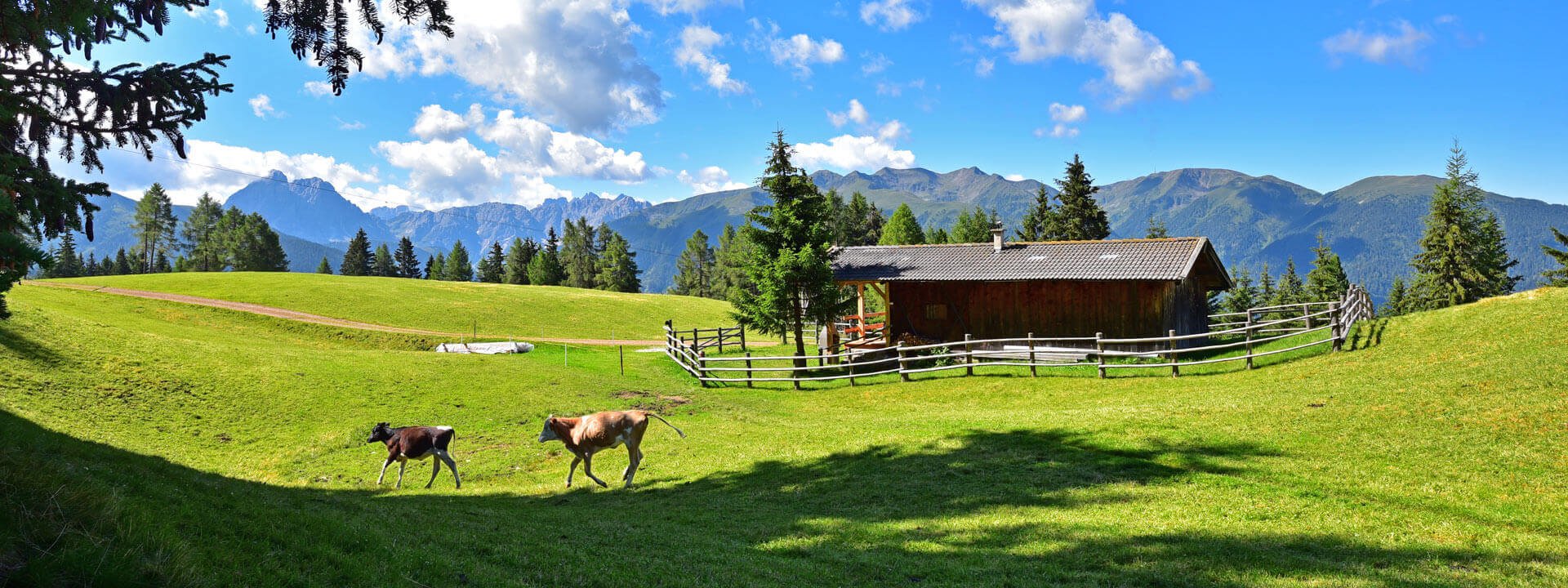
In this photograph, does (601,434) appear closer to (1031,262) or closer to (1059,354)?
(1059,354)

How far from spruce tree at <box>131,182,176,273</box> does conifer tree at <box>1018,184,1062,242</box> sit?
9294cm

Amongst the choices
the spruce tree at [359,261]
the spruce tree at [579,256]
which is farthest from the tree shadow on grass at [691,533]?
the spruce tree at [359,261]

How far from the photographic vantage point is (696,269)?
112 m

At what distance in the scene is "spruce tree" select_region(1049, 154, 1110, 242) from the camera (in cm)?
5397

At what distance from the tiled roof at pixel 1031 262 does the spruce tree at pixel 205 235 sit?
84.2m

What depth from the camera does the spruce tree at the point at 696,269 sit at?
107 m

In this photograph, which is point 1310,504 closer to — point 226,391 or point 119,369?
point 226,391

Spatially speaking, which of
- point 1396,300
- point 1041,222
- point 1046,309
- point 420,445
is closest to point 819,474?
point 420,445

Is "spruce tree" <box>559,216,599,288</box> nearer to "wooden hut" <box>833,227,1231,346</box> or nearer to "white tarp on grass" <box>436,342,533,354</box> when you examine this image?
"white tarp on grass" <box>436,342,533,354</box>

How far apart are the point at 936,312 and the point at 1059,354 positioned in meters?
5.34

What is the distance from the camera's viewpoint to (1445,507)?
896 centimetres

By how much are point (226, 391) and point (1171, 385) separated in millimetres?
25732

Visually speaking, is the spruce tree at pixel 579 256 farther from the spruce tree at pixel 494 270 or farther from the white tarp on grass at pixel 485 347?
the white tarp on grass at pixel 485 347

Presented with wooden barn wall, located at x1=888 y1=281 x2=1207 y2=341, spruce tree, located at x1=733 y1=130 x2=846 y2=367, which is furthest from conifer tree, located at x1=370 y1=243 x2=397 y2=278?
wooden barn wall, located at x1=888 y1=281 x2=1207 y2=341
